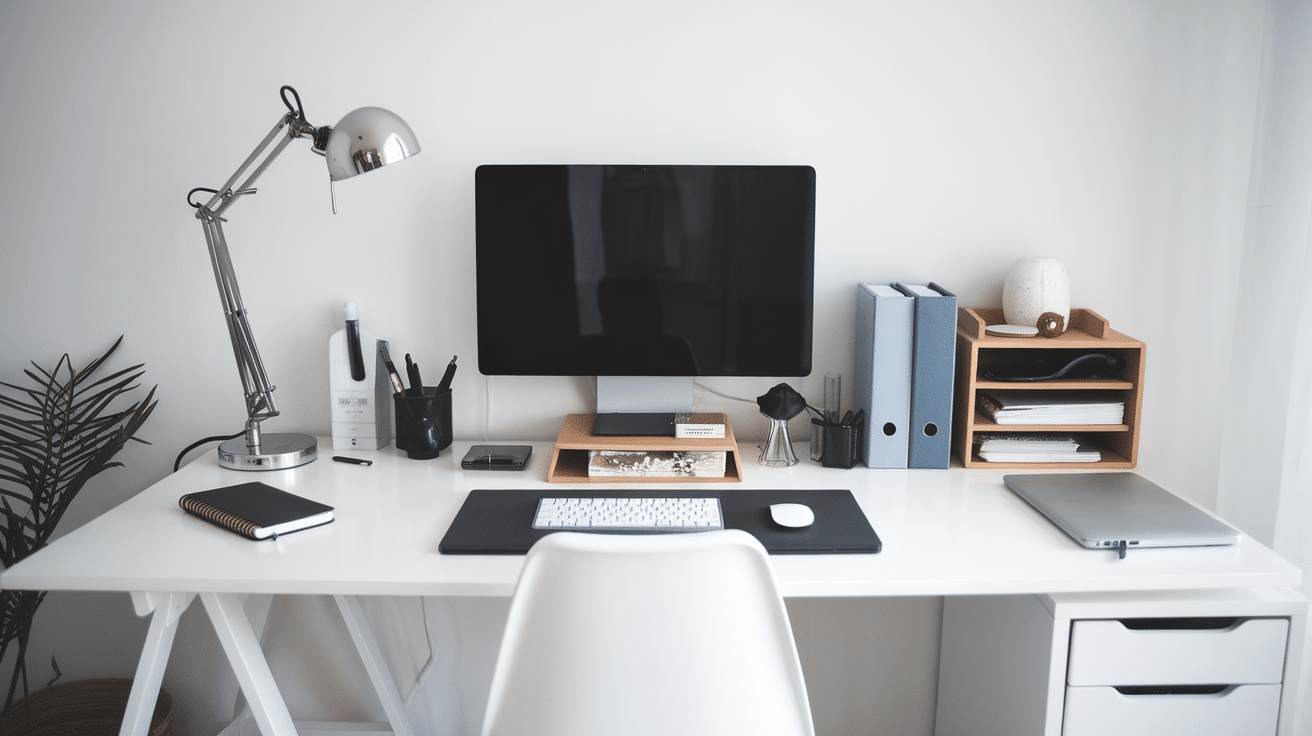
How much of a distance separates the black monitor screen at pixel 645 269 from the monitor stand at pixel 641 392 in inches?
2.1

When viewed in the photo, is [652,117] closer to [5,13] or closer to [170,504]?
[170,504]

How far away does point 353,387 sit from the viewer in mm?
1787

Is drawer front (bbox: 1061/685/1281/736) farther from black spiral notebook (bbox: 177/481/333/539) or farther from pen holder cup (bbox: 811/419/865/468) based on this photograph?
black spiral notebook (bbox: 177/481/333/539)

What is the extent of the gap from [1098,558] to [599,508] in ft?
2.49

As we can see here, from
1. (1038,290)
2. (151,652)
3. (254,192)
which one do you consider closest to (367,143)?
(254,192)

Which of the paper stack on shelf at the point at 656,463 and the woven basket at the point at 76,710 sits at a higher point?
the paper stack on shelf at the point at 656,463

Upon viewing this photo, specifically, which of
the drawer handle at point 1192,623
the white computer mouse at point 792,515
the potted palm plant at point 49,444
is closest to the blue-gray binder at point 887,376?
the white computer mouse at point 792,515

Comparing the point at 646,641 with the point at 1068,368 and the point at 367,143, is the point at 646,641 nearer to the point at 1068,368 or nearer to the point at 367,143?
the point at 367,143

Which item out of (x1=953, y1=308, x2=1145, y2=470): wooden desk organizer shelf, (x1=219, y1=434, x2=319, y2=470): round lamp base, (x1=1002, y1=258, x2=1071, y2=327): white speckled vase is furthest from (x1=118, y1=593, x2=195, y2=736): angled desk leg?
(x1=1002, y1=258, x2=1071, y2=327): white speckled vase

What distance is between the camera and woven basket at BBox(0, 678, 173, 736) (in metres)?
1.90

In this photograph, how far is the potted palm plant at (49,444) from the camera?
1.74 metres

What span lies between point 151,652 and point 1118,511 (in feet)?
4.93

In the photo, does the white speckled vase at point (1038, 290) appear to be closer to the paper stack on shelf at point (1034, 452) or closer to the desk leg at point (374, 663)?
the paper stack on shelf at point (1034, 452)

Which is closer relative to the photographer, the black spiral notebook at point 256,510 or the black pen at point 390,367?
the black spiral notebook at point 256,510
